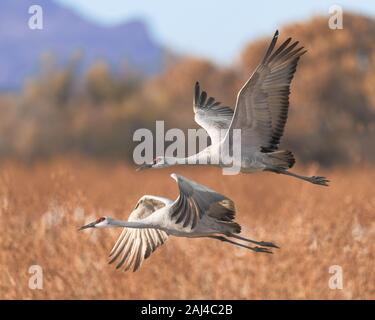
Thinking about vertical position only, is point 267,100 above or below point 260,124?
above

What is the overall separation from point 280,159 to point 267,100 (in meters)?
0.50

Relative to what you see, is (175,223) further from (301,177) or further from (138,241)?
(301,177)

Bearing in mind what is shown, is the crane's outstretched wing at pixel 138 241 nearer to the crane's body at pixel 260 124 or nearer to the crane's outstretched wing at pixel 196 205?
the crane's body at pixel 260 124

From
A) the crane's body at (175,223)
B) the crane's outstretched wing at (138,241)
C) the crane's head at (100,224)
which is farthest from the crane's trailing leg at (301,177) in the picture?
the crane's head at (100,224)

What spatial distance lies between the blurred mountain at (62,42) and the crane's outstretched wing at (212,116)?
7.45 meters

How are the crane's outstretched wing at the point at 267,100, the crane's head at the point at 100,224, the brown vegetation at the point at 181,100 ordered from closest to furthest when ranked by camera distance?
the crane's head at the point at 100,224, the crane's outstretched wing at the point at 267,100, the brown vegetation at the point at 181,100

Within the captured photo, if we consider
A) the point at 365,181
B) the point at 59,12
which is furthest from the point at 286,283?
the point at 59,12

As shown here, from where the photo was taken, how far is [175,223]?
255 inches

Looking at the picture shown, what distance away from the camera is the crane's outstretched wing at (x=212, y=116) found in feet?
25.8

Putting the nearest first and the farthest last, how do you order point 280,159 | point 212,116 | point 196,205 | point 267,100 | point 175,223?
point 196,205 → point 175,223 → point 267,100 → point 280,159 → point 212,116

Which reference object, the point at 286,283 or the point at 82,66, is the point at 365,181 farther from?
the point at 82,66

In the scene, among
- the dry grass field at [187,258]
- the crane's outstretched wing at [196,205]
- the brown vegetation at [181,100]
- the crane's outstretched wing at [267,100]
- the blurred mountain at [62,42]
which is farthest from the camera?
the blurred mountain at [62,42]

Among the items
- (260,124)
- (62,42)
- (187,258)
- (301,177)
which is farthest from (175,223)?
(62,42)

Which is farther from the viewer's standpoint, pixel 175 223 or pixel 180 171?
pixel 180 171
